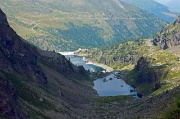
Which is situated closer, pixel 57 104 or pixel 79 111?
pixel 57 104

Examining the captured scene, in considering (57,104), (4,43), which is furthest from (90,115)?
(4,43)

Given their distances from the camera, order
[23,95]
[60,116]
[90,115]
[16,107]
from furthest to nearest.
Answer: [90,115], [60,116], [23,95], [16,107]

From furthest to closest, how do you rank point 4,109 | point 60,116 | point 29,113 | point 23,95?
point 60,116, point 23,95, point 29,113, point 4,109

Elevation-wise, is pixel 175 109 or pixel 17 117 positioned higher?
pixel 175 109

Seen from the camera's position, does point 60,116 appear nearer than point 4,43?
Yes

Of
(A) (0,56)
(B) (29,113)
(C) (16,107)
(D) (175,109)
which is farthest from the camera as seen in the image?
(A) (0,56)

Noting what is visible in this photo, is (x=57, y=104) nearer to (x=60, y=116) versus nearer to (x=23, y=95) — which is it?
(x=60, y=116)

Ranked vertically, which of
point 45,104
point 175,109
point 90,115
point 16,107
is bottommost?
point 90,115

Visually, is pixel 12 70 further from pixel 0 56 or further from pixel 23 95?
pixel 23 95

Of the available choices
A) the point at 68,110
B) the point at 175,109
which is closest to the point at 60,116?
the point at 68,110
